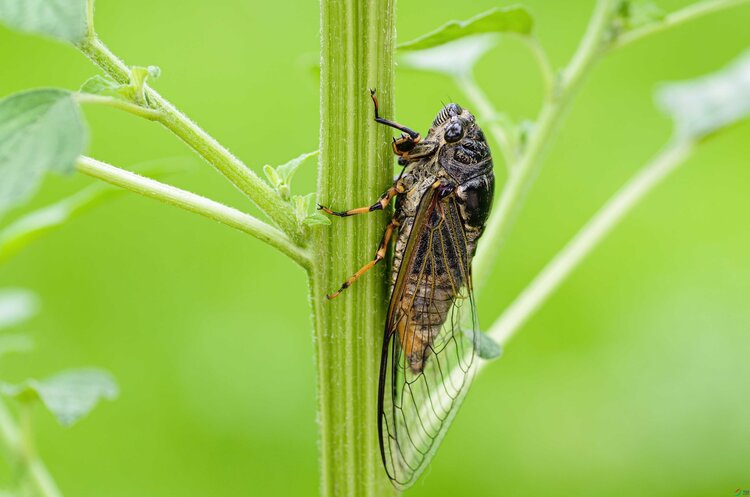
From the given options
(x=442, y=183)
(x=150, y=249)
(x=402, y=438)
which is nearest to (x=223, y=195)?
(x=150, y=249)

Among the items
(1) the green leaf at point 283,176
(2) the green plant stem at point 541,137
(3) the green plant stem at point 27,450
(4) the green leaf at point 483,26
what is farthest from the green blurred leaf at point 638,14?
(3) the green plant stem at point 27,450

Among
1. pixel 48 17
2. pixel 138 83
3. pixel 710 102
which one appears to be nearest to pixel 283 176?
pixel 138 83

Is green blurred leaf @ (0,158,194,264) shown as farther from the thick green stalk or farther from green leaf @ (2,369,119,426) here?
the thick green stalk

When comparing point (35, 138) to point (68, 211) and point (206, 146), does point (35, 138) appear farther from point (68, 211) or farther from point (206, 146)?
point (68, 211)

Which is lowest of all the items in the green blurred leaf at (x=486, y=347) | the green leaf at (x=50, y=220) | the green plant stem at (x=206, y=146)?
the green blurred leaf at (x=486, y=347)

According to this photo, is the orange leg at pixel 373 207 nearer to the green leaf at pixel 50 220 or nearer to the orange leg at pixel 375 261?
the orange leg at pixel 375 261
